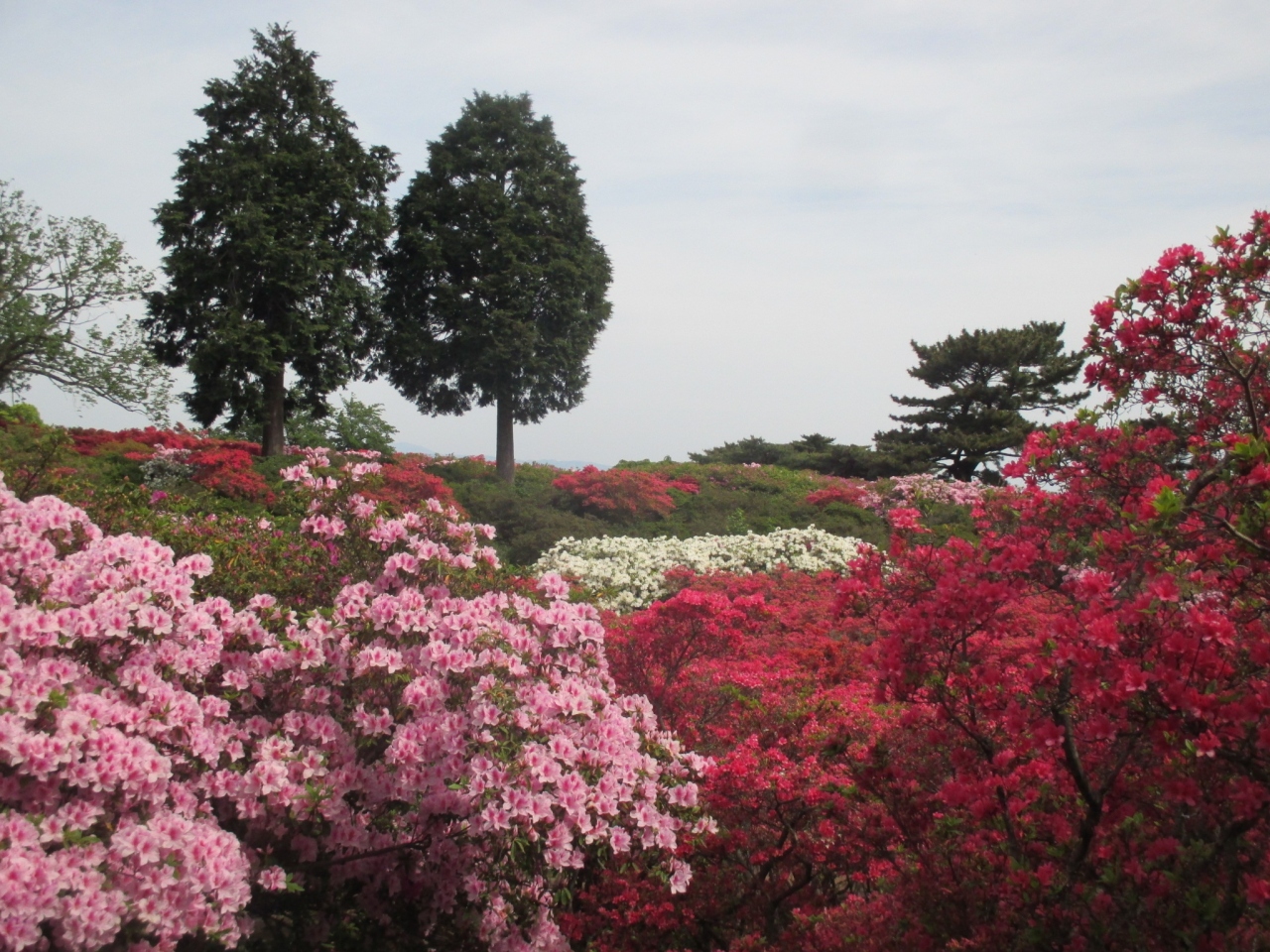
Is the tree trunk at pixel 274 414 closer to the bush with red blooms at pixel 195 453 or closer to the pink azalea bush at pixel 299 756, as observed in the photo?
the bush with red blooms at pixel 195 453

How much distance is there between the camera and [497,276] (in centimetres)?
1845

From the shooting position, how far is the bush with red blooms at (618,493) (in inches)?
592

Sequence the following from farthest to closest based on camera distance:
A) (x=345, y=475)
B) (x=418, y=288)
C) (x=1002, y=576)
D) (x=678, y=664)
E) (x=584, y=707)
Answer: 1. (x=418, y=288)
2. (x=678, y=664)
3. (x=345, y=475)
4. (x=584, y=707)
5. (x=1002, y=576)

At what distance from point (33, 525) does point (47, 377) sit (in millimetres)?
18044

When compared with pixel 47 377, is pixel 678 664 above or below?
below

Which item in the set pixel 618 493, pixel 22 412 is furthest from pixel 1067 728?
pixel 22 412

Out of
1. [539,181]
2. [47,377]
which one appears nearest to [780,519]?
[539,181]

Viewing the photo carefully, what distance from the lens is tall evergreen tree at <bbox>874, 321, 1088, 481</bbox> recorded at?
77.3 ft

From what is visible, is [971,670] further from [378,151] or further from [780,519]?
[378,151]

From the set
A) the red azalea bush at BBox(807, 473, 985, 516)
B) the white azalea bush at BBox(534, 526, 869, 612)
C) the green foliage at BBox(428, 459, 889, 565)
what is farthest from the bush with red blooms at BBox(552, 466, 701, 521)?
the red azalea bush at BBox(807, 473, 985, 516)

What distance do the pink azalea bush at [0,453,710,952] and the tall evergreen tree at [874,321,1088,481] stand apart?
21.6 m

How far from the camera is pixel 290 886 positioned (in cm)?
277

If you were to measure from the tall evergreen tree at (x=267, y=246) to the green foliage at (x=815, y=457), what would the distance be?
48.8ft

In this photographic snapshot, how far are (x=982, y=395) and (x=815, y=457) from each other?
233 inches
